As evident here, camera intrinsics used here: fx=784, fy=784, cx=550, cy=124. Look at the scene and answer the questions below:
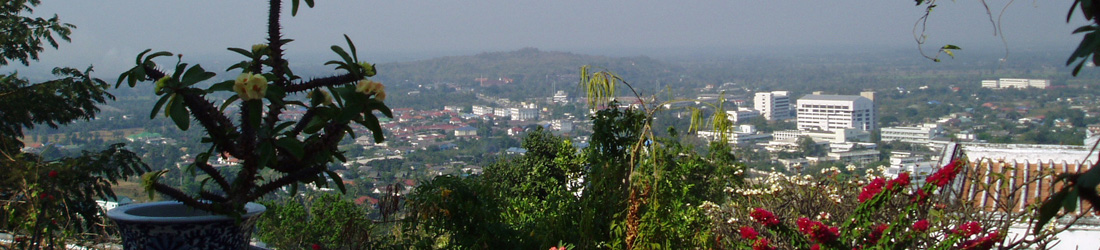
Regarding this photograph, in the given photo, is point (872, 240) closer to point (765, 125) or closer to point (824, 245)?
point (824, 245)

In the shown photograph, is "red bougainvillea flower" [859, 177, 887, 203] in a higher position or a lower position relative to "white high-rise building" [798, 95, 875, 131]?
higher

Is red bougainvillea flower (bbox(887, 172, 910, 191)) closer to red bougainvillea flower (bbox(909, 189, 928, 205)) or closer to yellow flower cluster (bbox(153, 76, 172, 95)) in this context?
red bougainvillea flower (bbox(909, 189, 928, 205))

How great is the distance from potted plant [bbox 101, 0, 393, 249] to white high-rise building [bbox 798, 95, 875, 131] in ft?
151

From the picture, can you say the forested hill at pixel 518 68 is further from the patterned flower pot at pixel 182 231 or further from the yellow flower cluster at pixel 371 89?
the yellow flower cluster at pixel 371 89

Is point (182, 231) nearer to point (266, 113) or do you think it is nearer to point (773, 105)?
point (266, 113)

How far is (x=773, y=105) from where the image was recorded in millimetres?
53938

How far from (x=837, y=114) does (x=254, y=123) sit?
4788cm

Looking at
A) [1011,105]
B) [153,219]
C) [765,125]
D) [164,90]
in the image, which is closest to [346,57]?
[164,90]

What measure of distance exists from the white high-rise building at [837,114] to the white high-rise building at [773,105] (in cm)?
509

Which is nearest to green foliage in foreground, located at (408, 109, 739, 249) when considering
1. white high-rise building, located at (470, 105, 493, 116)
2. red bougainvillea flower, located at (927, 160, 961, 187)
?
red bougainvillea flower, located at (927, 160, 961, 187)

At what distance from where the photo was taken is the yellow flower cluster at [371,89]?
166 cm

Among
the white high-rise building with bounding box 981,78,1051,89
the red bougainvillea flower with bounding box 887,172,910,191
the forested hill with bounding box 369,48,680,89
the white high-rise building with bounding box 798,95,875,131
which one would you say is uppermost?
the forested hill with bounding box 369,48,680,89

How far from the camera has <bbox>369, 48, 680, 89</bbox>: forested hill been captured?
5288 centimetres

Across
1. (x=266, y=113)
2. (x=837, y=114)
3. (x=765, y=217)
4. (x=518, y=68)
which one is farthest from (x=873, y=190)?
(x=518, y=68)
